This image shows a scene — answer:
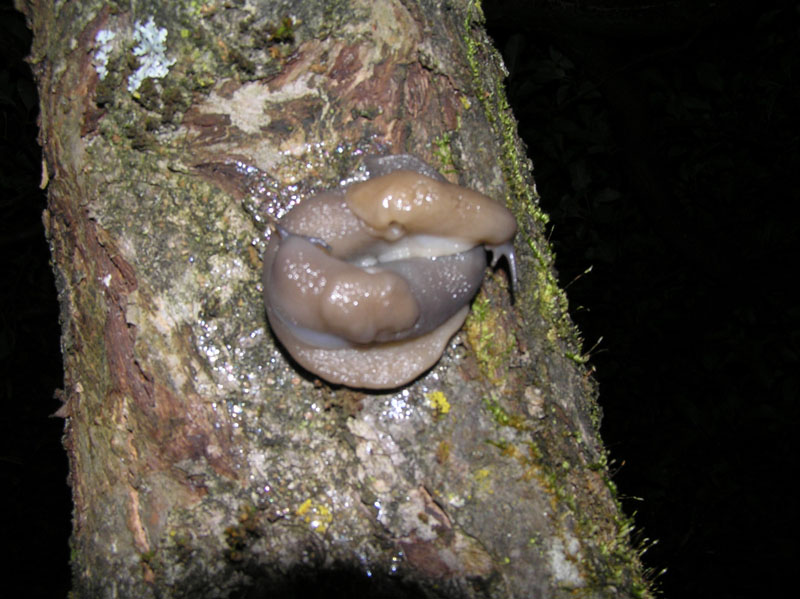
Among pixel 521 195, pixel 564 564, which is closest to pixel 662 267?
pixel 521 195

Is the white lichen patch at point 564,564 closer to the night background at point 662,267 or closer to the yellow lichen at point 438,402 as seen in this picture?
the yellow lichen at point 438,402

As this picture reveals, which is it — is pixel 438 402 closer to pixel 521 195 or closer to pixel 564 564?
pixel 564 564

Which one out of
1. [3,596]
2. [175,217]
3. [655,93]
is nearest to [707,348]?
[655,93]

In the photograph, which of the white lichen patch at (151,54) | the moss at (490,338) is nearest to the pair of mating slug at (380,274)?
the moss at (490,338)

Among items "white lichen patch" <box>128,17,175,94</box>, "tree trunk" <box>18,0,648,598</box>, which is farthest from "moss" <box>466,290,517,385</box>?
"white lichen patch" <box>128,17,175,94</box>

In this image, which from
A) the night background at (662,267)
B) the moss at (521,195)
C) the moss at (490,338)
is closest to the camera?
the moss at (490,338)

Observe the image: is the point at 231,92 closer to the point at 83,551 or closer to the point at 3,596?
the point at 83,551
